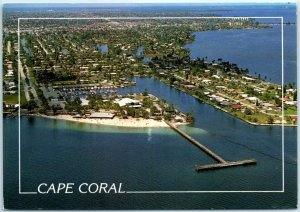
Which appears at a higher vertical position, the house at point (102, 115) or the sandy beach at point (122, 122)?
the house at point (102, 115)

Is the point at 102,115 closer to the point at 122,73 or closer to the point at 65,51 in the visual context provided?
the point at 122,73

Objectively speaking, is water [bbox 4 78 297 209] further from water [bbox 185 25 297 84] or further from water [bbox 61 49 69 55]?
water [bbox 61 49 69 55]

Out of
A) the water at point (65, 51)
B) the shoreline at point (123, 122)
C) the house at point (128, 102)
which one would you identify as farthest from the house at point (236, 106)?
the water at point (65, 51)

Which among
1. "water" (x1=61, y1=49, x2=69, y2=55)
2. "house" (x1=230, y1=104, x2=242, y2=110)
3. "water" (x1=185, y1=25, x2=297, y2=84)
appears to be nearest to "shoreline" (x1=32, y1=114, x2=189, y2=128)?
"house" (x1=230, y1=104, x2=242, y2=110)

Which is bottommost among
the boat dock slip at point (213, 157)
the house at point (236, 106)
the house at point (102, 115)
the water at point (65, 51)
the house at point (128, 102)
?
the boat dock slip at point (213, 157)

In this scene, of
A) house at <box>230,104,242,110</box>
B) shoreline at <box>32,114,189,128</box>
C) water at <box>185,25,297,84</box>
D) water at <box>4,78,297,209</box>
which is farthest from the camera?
house at <box>230,104,242,110</box>

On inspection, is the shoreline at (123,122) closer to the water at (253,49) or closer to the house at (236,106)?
the house at (236,106)

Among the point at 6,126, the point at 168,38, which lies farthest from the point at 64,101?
the point at 168,38
